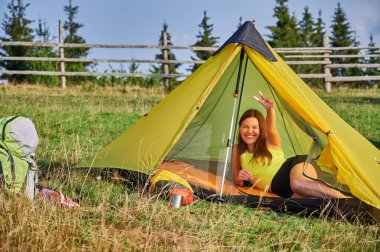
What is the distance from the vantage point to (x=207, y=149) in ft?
18.9

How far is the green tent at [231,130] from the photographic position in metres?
4.31

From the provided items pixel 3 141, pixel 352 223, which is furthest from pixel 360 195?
pixel 3 141

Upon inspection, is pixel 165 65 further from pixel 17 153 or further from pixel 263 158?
pixel 17 153

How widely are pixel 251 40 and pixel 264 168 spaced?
114cm

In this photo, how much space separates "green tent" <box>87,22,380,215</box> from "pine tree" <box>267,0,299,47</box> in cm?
2461

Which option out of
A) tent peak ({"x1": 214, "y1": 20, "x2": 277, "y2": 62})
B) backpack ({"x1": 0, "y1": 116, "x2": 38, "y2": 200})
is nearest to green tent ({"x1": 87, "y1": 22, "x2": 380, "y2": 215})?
tent peak ({"x1": 214, "y1": 20, "x2": 277, "y2": 62})

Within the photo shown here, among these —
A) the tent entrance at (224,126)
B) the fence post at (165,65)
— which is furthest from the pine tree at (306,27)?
the tent entrance at (224,126)

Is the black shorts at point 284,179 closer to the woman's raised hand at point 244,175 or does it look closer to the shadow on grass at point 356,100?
the woman's raised hand at point 244,175

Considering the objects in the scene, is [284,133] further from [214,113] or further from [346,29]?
[346,29]

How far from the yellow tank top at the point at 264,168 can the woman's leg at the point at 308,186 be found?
11.4 inches

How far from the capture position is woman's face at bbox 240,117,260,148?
5047mm

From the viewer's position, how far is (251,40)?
4652mm

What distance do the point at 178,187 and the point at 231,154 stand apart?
123 cm

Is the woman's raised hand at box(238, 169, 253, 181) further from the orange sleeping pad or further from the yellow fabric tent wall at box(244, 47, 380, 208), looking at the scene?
the yellow fabric tent wall at box(244, 47, 380, 208)
